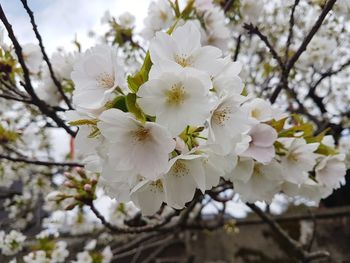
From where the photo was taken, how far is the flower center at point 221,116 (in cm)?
82

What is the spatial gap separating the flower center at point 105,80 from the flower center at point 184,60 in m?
0.16

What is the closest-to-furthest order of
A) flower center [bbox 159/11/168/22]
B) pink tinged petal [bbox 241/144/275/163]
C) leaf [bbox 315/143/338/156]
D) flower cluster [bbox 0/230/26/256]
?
1. pink tinged petal [bbox 241/144/275/163]
2. leaf [bbox 315/143/338/156]
3. flower center [bbox 159/11/168/22]
4. flower cluster [bbox 0/230/26/256]

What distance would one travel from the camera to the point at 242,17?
2.23 m

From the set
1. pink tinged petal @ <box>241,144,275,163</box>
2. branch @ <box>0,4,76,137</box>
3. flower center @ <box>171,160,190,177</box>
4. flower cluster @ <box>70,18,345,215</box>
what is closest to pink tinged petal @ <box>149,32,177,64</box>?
flower cluster @ <box>70,18,345,215</box>

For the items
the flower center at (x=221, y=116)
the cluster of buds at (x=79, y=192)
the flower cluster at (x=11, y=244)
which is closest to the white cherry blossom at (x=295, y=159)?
the flower center at (x=221, y=116)

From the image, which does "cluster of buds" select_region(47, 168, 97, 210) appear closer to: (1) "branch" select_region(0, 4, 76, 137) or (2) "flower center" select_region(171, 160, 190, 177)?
(1) "branch" select_region(0, 4, 76, 137)

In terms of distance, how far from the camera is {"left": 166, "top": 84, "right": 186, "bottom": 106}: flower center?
77cm

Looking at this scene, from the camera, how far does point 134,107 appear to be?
0.77m

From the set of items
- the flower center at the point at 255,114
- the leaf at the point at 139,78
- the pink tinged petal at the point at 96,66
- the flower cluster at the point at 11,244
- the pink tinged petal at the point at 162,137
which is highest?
the flower cluster at the point at 11,244

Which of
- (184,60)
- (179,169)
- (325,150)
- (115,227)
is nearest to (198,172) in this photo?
(179,169)

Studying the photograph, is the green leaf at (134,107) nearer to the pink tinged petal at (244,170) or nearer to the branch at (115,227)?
the pink tinged petal at (244,170)

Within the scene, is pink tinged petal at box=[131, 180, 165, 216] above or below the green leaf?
below

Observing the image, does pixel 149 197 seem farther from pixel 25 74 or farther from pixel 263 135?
pixel 25 74

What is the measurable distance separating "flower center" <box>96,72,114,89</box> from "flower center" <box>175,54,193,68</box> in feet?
0.54
